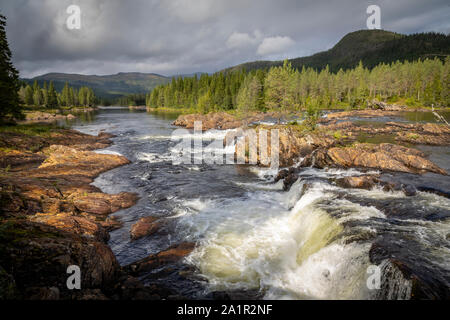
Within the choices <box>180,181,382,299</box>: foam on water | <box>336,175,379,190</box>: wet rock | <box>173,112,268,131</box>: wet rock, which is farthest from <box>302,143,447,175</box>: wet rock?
<box>173,112,268,131</box>: wet rock

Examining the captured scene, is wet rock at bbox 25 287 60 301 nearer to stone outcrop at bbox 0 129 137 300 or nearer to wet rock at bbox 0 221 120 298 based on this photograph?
stone outcrop at bbox 0 129 137 300

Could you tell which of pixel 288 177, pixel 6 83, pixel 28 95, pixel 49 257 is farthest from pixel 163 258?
pixel 28 95

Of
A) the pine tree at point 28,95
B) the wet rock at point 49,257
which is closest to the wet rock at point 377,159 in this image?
the wet rock at point 49,257

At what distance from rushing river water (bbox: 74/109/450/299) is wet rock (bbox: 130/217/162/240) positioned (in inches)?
16.2

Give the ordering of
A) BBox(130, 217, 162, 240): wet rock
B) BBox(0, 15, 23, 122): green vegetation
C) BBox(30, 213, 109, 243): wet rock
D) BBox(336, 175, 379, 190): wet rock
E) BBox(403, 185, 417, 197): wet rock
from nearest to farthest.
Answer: BBox(30, 213, 109, 243): wet rock < BBox(130, 217, 162, 240): wet rock < BBox(403, 185, 417, 197): wet rock < BBox(336, 175, 379, 190): wet rock < BBox(0, 15, 23, 122): green vegetation

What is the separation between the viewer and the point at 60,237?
29.0 feet

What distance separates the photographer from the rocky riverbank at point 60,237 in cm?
670

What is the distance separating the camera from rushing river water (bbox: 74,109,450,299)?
9251 mm

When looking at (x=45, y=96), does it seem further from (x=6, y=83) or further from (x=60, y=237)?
(x=60, y=237)

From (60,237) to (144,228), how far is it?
5.67 meters

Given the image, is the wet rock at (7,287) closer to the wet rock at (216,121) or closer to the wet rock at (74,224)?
the wet rock at (74,224)

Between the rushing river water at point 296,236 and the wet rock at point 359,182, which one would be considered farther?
the wet rock at point 359,182

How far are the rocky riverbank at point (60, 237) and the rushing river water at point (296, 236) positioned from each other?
Result: 4.85 ft

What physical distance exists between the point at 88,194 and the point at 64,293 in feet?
41.1
